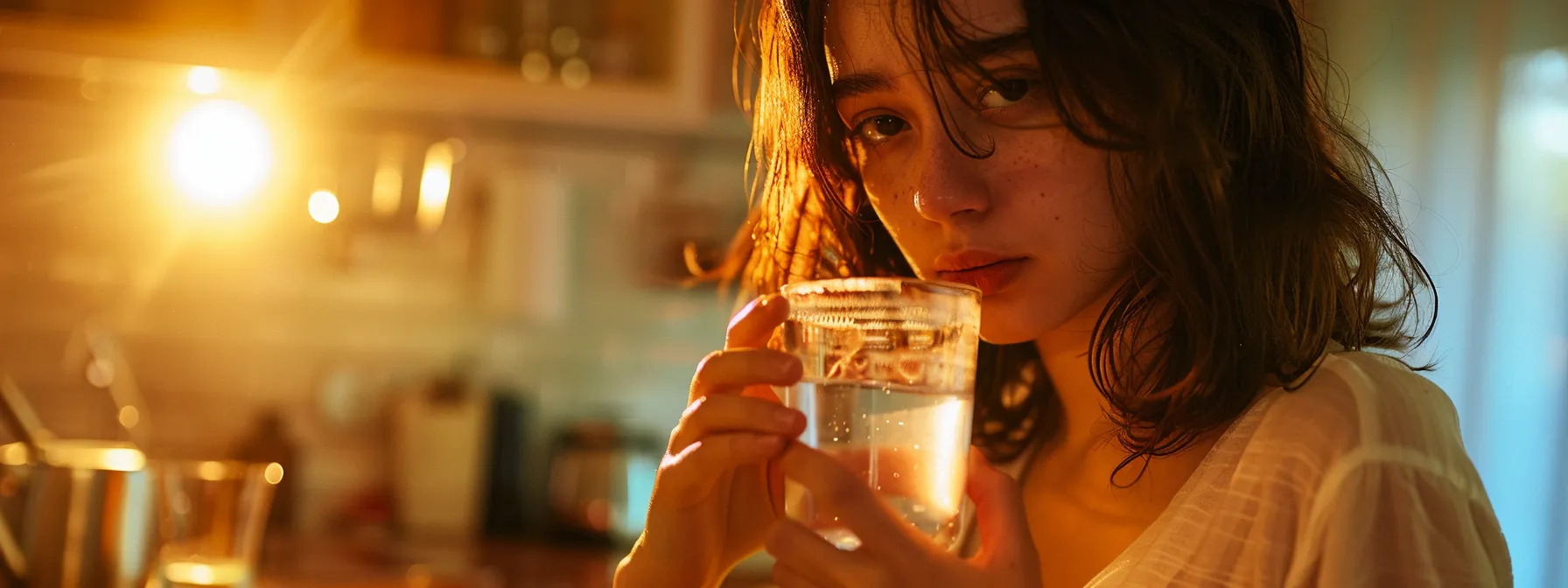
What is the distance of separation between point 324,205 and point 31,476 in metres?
1.19

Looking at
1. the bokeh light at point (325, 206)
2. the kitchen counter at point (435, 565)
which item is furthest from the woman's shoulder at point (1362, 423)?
the bokeh light at point (325, 206)

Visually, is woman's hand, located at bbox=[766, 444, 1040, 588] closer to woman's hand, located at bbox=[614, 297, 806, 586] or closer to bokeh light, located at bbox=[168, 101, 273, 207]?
woman's hand, located at bbox=[614, 297, 806, 586]

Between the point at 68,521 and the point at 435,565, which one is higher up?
the point at 68,521

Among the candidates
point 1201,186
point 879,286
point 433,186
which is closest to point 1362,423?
point 1201,186

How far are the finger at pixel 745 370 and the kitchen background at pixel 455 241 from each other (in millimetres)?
1451

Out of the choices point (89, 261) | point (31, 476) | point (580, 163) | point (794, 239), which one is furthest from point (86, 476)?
point (580, 163)

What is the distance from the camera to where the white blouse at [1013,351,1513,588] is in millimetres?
711

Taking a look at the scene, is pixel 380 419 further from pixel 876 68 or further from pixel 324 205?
pixel 876 68

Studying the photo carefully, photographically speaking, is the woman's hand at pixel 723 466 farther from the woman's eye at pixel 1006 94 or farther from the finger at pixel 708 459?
the woman's eye at pixel 1006 94

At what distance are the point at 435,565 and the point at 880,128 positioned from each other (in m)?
1.55

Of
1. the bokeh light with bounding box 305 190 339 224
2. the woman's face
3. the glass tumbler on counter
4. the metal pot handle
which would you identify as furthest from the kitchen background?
Answer: the woman's face

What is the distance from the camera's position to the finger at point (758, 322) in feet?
2.55

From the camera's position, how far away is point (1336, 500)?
733 millimetres

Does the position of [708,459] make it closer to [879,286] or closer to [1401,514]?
[879,286]
